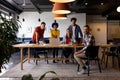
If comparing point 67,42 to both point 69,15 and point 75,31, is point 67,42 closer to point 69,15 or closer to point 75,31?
point 75,31

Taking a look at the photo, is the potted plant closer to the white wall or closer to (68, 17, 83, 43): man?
(68, 17, 83, 43): man

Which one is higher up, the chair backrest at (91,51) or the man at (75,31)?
the man at (75,31)

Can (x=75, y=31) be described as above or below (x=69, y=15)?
below

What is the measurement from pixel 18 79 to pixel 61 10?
9.71 feet

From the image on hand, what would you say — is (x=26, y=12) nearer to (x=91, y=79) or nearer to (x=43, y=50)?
(x=43, y=50)

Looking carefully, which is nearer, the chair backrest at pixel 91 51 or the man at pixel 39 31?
the chair backrest at pixel 91 51

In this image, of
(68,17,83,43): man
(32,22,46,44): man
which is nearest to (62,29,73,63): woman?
(68,17,83,43): man

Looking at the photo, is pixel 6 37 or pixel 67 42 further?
pixel 67 42

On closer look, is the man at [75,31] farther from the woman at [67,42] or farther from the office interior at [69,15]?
the office interior at [69,15]

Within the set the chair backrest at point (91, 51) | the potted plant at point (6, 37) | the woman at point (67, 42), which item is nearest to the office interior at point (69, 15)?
the woman at point (67, 42)

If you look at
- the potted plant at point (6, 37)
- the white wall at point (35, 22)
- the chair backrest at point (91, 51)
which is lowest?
the chair backrest at point (91, 51)

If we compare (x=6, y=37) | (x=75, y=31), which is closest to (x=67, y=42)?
(x=75, y=31)

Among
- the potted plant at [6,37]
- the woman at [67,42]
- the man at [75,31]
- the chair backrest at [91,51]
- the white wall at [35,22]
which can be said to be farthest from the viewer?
the white wall at [35,22]

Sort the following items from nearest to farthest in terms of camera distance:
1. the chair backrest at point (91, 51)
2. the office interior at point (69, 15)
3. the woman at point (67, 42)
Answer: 1. the chair backrest at point (91, 51)
2. the woman at point (67, 42)
3. the office interior at point (69, 15)
